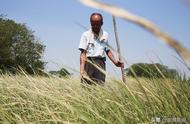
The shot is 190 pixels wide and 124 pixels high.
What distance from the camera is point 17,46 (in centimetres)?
4322

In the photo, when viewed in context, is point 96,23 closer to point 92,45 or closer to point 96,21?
point 96,21

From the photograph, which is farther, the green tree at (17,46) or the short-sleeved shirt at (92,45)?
the green tree at (17,46)

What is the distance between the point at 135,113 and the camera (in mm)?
2244

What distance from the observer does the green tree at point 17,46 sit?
41.1m

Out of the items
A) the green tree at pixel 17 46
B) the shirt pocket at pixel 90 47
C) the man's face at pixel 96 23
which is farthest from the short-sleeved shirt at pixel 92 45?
the green tree at pixel 17 46

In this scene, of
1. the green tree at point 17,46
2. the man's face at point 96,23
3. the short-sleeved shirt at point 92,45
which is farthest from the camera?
the green tree at point 17,46

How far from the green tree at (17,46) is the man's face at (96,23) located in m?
35.4

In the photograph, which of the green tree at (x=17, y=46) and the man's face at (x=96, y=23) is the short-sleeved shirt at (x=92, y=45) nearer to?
the man's face at (x=96, y=23)

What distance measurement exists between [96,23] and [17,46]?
39.0m

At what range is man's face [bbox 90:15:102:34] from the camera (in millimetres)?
5000

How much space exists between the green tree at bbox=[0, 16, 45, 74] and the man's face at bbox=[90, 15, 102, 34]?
35.4 metres

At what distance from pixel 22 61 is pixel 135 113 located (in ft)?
135

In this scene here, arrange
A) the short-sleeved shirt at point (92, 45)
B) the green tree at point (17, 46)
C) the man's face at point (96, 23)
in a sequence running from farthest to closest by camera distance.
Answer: the green tree at point (17, 46) < the short-sleeved shirt at point (92, 45) < the man's face at point (96, 23)

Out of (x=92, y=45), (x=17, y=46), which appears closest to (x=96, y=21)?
(x=92, y=45)
